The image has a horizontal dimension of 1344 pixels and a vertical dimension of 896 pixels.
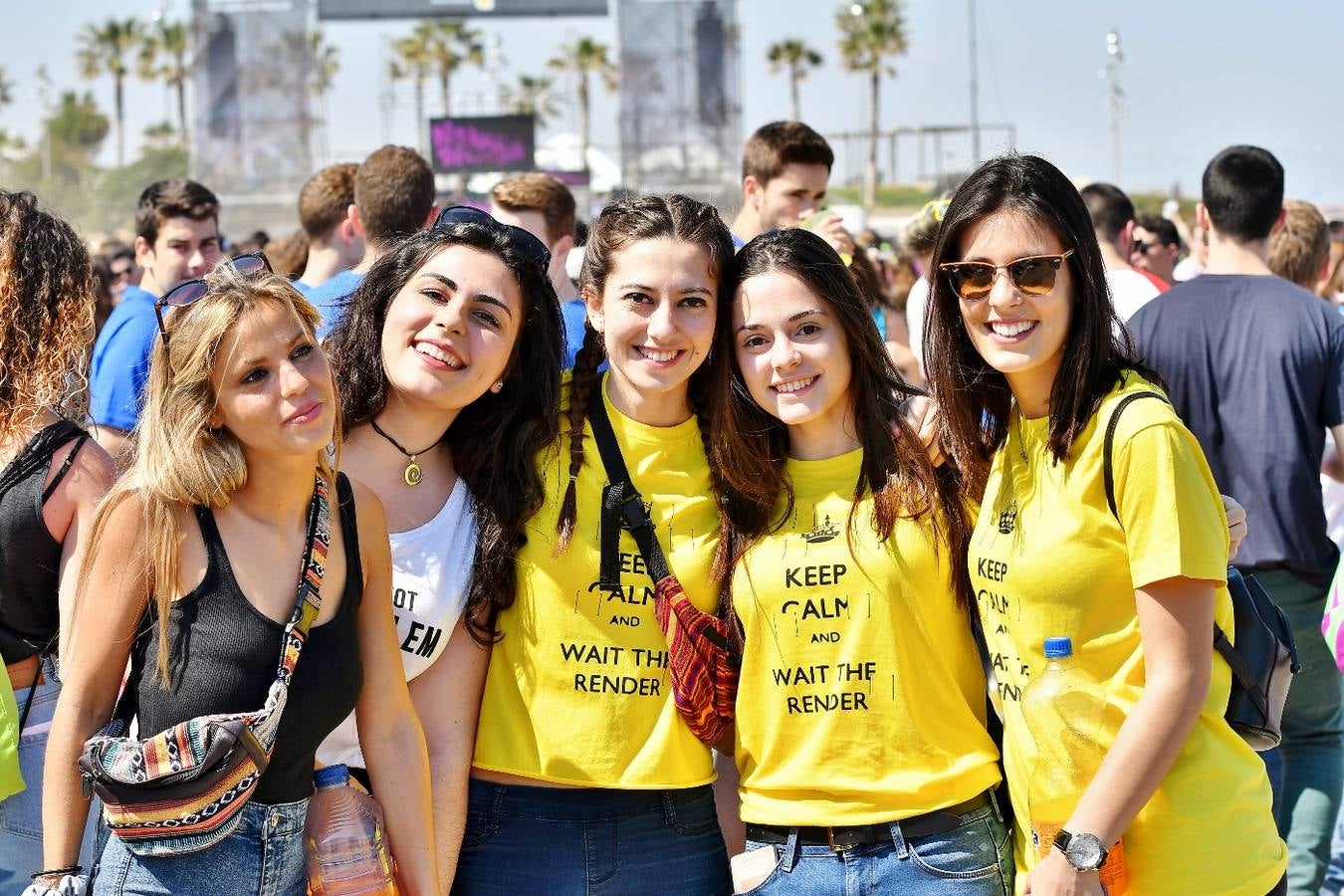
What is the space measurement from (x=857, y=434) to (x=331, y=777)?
4.39 feet

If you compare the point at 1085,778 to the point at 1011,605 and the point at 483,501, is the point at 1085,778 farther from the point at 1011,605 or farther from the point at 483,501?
the point at 483,501

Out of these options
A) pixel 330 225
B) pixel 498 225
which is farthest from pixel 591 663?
pixel 330 225

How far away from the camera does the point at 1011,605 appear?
271cm

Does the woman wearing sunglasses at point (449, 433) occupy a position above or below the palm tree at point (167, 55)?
below

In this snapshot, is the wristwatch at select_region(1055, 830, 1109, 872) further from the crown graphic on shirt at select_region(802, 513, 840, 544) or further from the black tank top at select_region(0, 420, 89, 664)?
the black tank top at select_region(0, 420, 89, 664)

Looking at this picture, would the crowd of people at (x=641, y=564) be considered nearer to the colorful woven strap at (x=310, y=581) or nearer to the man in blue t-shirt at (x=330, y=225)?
the colorful woven strap at (x=310, y=581)

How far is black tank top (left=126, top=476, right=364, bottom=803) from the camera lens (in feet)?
8.08

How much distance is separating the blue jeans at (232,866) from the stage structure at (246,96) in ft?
119

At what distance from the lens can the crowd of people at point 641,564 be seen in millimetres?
2533

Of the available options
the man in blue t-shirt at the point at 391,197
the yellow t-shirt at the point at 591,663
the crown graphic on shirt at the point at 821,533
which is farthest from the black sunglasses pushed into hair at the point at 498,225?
the man in blue t-shirt at the point at 391,197

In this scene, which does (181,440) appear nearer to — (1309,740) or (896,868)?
(896,868)

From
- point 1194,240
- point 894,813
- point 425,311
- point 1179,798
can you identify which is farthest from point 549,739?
point 1194,240

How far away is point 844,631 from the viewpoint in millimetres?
2852

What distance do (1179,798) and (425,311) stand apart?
6.14 feet
